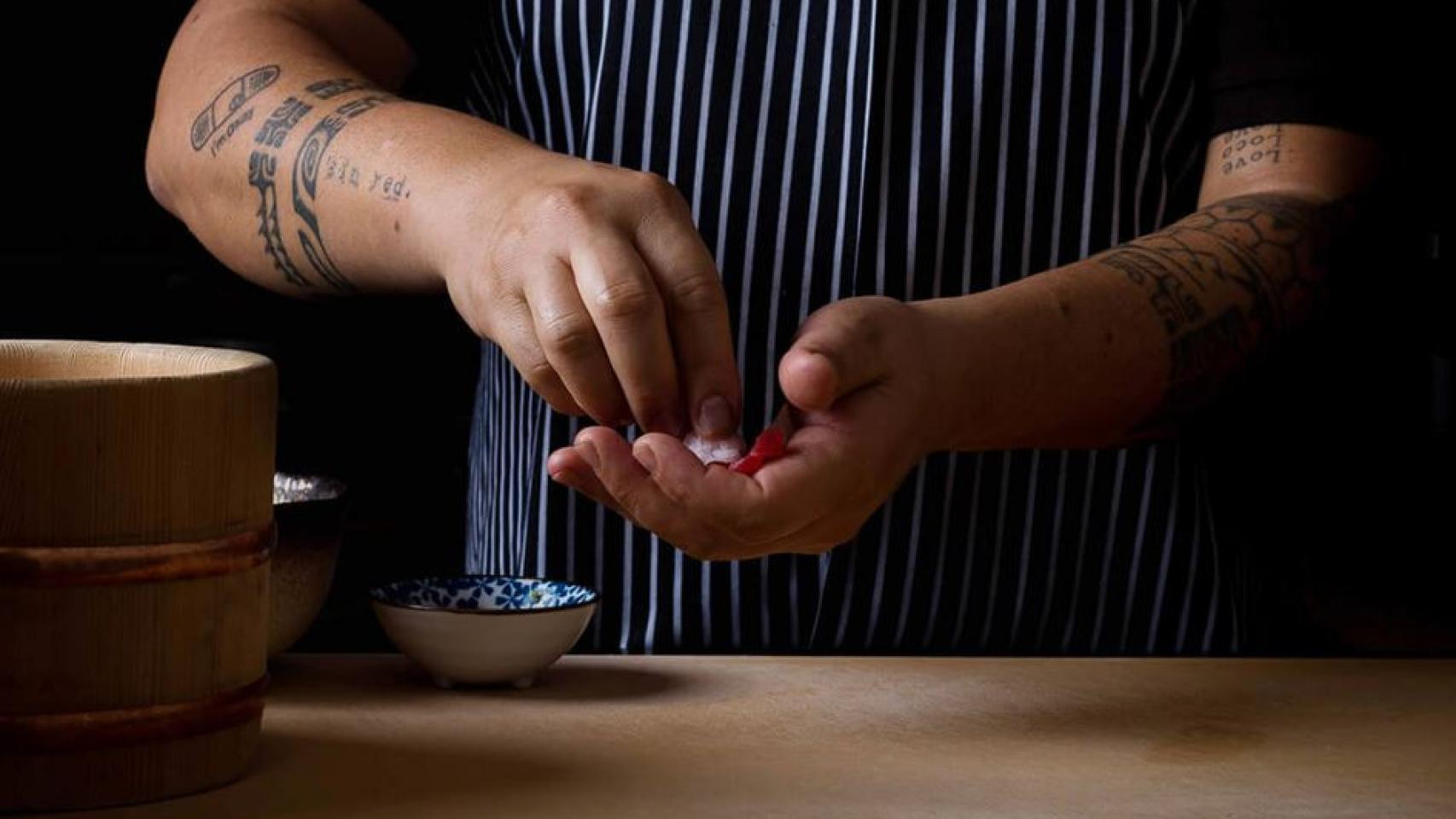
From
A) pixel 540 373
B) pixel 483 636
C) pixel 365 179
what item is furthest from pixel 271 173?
pixel 483 636

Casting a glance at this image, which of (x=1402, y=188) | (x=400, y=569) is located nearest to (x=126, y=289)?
(x=400, y=569)

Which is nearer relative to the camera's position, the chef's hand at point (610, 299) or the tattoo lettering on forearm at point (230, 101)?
the chef's hand at point (610, 299)

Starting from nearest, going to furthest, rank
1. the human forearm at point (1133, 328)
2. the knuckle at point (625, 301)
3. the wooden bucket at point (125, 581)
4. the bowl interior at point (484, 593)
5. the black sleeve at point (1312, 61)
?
1. the wooden bucket at point (125, 581)
2. the knuckle at point (625, 301)
3. the bowl interior at point (484, 593)
4. the human forearm at point (1133, 328)
5. the black sleeve at point (1312, 61)

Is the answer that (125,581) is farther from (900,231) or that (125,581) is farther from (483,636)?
(900,231)

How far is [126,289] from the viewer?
2.93 meters

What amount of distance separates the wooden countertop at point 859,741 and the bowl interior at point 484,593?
1.8 inches

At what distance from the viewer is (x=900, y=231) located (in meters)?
1.68

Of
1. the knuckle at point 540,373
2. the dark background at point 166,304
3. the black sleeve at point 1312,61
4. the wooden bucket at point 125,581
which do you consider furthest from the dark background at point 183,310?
the wooden bucket at point 125,581

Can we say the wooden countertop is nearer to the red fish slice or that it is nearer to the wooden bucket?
the wooden bucket

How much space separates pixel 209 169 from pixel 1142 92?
2.82ft

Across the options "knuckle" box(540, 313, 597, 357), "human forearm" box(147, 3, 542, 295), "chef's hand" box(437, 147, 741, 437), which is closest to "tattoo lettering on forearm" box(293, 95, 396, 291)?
"human forearm" box(147, 3, 542, 295)

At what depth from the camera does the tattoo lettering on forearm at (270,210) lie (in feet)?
5.18

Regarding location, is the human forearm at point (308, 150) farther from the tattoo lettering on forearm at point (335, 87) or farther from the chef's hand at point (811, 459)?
the chef's hand at point (811, 459)

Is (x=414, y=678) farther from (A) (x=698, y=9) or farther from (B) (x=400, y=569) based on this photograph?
(B) (x=400, y=569)
